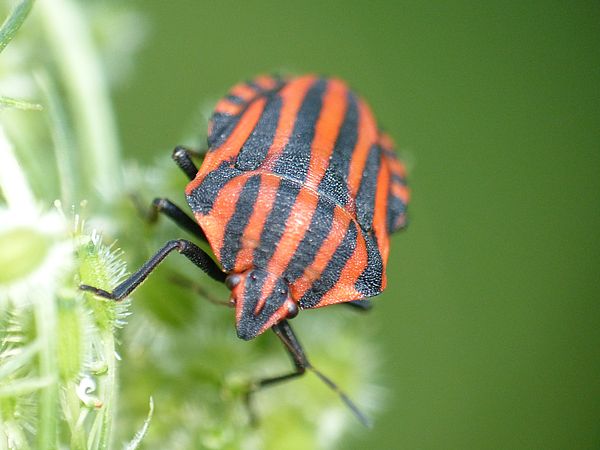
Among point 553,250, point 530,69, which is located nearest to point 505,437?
point 553,250

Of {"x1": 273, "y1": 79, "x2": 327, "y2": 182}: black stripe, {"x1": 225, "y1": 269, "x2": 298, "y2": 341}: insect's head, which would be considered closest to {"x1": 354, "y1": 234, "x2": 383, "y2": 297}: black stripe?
{"x1": 225, "y1": 269, "x2": 298, "y2": 341}: insect's head

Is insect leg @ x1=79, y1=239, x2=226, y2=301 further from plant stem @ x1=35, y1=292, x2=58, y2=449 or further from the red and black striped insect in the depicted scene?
plant stem @ x1=35, y1=292, x2=58, y2=449

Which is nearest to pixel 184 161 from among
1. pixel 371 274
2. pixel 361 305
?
pixel 371 274

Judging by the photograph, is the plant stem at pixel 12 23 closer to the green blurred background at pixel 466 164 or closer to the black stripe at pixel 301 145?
the black stripe at pixel 301 145

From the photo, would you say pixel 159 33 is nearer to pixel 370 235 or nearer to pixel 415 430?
pixel 415 430

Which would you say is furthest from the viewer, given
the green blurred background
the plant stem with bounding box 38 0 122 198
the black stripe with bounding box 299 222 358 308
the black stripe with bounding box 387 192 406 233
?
the green blurred background

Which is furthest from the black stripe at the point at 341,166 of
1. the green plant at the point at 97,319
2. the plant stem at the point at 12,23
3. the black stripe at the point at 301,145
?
the plant stem at the point at 12,23
